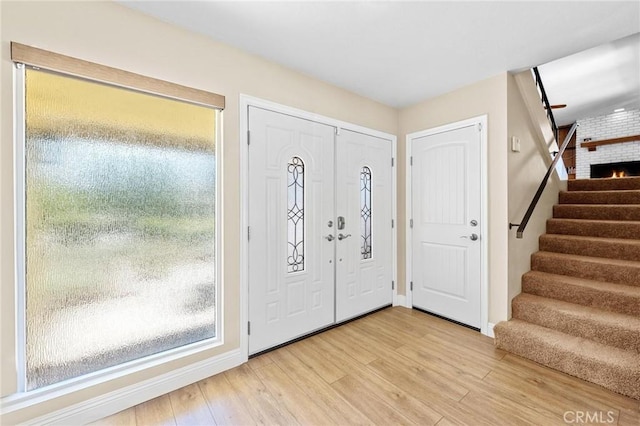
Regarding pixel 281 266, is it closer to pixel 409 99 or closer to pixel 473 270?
pixel 473 270

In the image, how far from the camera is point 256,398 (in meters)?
1.76

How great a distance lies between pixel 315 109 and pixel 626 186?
4099mm

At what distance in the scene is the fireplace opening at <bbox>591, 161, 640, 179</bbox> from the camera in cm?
499

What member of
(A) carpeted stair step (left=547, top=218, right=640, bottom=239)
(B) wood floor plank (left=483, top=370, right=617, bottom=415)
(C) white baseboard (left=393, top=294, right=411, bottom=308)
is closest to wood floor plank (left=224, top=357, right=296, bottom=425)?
(B) wood floor plank (left=483, top=370, right=617, bottom=415)

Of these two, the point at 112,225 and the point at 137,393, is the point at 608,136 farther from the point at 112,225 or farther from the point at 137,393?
the point at 137,393

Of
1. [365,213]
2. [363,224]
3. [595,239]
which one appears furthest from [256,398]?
[595,239]

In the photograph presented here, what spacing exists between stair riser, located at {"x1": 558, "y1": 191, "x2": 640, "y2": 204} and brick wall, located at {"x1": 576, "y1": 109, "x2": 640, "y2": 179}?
2784 mm

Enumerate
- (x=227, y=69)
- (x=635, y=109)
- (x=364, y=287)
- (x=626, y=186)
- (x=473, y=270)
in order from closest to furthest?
1. (x=227, y=69)
2. (x=473, y=270)
3. (x=364, y=287)
4. (x=626, y=186)
5. (x=635, y=109)

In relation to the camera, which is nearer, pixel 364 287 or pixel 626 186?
pixel 364 287

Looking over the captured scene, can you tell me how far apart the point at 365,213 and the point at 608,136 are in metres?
5.64

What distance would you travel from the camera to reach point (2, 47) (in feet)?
4.52

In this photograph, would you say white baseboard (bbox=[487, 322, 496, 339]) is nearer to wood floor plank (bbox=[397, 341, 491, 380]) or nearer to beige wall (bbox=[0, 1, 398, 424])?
wood floor plank (bbox=[397, 341, 491, 380])

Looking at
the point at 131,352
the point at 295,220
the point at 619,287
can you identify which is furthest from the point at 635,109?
the point at 131,352

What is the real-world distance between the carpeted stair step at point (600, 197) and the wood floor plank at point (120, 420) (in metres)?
4.99
